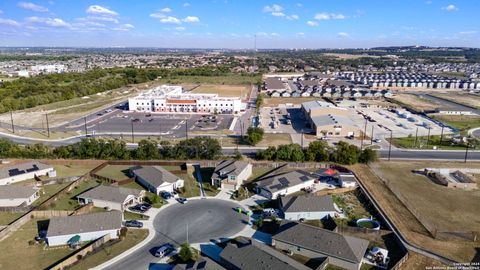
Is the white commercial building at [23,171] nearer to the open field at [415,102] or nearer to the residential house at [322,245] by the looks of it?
the residential house at [322,245]

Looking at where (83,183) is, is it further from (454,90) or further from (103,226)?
(454,90)

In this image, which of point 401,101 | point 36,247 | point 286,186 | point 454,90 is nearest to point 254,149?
point 286,186

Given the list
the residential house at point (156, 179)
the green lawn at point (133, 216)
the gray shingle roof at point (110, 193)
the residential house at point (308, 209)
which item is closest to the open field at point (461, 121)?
the residential house at point (308, 209)

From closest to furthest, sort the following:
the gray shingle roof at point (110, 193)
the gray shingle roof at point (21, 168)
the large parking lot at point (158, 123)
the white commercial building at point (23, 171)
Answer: the gray shingle roof at point (110, 193) → the white commercial building at point (23, 171) → the gray shingle roof at point (21, 168) → the large parking lot at point (158, 123)

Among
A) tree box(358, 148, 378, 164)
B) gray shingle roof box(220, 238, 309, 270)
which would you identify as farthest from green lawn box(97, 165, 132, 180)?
tree box(358, 148, 378, 164)

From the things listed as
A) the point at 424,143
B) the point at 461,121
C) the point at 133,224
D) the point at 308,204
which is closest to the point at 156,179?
the point at 133,224

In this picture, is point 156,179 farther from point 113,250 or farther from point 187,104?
point 187,104
